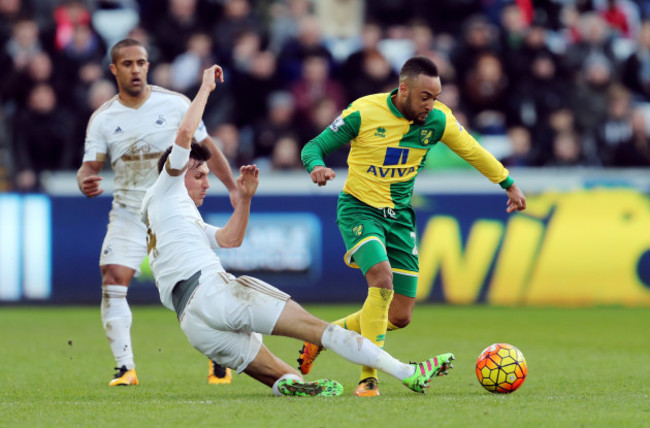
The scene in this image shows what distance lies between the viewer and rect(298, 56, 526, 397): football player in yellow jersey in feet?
25.8

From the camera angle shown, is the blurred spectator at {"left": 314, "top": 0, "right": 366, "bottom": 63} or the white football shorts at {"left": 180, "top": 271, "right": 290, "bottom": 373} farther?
the blurred spectator at {"left": 314, "top": 0, "right": 366, "bottom": 63}

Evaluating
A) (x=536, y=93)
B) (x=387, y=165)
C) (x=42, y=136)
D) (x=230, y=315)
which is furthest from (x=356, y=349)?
(x=536, y=93)

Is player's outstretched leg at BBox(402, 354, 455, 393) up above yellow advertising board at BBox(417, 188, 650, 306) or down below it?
above

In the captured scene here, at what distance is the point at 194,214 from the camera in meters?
7.47

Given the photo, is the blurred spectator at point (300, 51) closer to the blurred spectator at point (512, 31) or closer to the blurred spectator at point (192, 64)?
the blurred spectator at point (192, 64)

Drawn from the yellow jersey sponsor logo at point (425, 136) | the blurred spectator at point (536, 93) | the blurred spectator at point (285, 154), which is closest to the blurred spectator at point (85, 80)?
the blurred spectator at point (285, 154)

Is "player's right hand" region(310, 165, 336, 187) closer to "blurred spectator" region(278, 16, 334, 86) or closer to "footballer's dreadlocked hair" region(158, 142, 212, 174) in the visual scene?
"footballer's dreadlocked hair" region(158, 142, 212, 174)

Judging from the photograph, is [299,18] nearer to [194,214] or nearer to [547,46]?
[547,46]

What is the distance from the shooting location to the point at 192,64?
54.0ft

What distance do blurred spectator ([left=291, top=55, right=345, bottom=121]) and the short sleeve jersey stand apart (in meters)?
8.48

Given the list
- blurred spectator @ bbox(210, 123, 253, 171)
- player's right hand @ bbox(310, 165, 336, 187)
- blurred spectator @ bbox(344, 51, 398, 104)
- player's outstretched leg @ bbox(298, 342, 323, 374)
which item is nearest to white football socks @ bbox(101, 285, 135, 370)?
player's outstretched leg @ bbox(298, 342, 323, 374)

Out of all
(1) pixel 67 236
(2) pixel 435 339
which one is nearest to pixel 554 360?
(2) pixel 435 339

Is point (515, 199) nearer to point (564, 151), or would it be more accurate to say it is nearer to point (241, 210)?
point (241, 210)

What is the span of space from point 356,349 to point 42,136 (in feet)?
32.8
